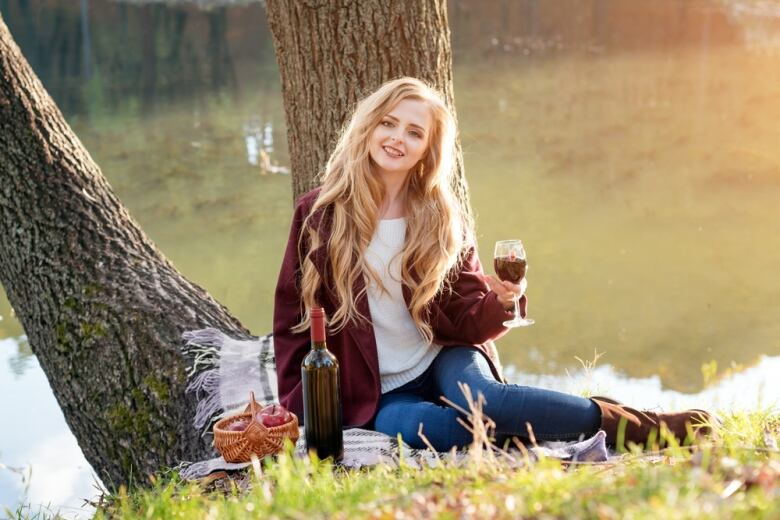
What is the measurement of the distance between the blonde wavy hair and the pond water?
1224mm

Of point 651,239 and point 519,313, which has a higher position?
point 519,313

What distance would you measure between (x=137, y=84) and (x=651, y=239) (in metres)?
9.00

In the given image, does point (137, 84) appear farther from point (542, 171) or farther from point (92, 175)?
point (92, 175)

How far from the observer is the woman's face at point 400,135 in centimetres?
367

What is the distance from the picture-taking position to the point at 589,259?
7781 millimetres

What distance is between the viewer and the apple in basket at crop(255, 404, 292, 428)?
3.24 meters

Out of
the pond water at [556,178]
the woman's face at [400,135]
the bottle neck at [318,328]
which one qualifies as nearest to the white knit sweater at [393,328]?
the woman's face at [400,135]

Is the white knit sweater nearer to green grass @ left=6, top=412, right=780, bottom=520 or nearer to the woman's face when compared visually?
the woman's face

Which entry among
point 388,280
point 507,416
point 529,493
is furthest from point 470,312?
point 529,493

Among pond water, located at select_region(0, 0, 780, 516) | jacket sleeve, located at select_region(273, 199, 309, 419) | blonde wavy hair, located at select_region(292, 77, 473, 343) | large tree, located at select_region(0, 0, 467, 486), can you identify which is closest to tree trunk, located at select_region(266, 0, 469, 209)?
large tree, located at select_region(0, 0, 467, 486)

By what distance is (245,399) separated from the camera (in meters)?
3.96

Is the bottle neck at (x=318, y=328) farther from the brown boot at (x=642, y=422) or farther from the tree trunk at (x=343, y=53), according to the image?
the tree trunk at (x=343, y=53)

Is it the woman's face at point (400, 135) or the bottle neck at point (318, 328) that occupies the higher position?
the woman's face at point (400, 135)

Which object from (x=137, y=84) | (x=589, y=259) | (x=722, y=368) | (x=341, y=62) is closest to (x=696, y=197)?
(x=589, y=259)
